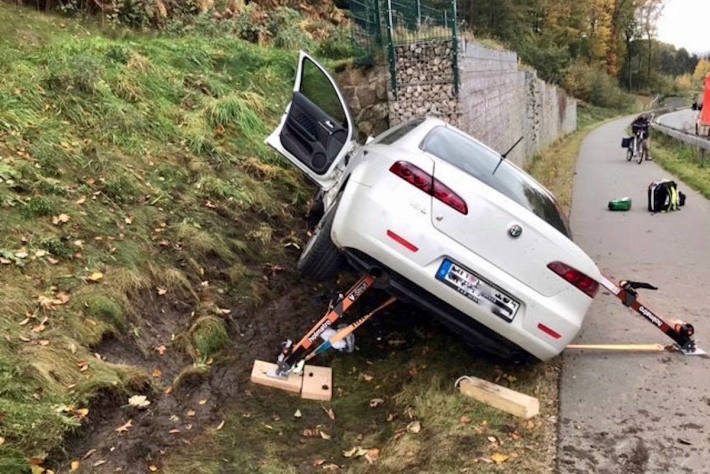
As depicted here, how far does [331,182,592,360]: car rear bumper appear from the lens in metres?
4.13

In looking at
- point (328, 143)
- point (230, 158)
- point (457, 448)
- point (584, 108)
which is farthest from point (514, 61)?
point (584, 108)

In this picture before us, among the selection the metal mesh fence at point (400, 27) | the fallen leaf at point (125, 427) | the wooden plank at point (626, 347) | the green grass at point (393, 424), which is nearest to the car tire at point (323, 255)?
the green grass at point (393, 424)

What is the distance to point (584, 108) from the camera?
199 feet

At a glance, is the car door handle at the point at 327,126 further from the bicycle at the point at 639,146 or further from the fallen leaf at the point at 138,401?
the bicycle at the point at 639,146

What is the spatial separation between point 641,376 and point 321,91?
4104 mm

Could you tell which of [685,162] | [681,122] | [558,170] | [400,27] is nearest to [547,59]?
[681,122]

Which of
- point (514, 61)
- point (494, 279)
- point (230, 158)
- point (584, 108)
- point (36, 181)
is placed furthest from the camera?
point (584, 108)

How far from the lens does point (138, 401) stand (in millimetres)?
4141

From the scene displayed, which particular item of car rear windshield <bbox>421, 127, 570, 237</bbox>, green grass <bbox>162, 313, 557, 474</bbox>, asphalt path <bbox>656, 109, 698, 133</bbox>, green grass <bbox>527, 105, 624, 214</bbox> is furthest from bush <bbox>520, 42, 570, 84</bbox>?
green grass <bbox>162, 313, 557, 474</bbox>

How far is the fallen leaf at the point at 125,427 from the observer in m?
3.86

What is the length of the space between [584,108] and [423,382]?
61.6 m

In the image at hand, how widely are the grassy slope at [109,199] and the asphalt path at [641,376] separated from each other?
2.89 metres

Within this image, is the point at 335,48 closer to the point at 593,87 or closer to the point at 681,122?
the point at 681,122

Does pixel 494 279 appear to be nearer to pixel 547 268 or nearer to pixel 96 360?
pixel 547 268
